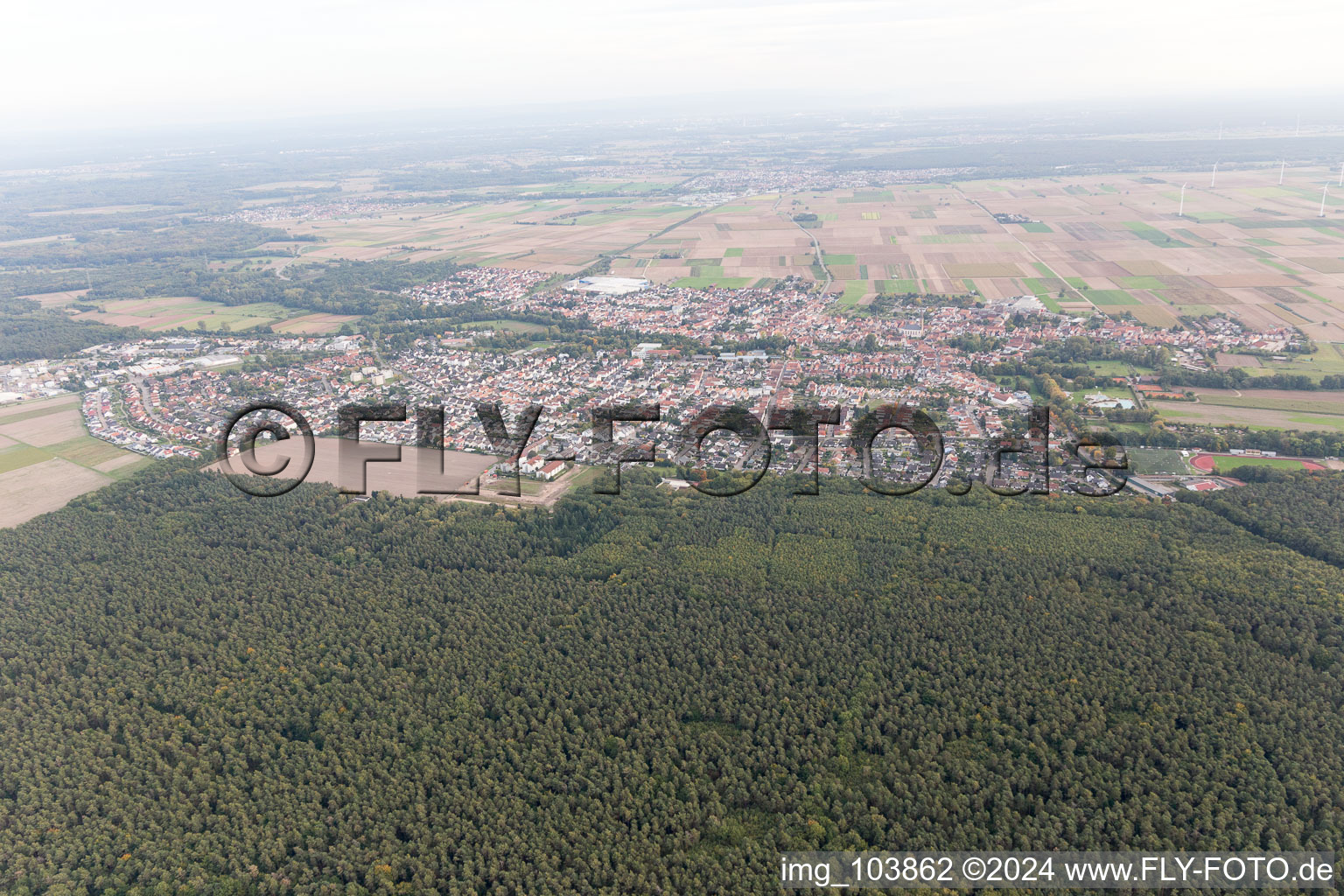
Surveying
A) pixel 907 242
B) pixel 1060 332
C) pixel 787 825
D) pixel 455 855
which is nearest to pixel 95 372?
pixel 455 855

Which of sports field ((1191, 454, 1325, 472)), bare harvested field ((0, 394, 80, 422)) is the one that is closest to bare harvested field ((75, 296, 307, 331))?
bare harvested field ((0, 394, 80, 422))

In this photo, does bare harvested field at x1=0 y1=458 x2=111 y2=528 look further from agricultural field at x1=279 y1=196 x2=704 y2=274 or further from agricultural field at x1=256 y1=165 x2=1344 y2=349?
agricultural field at x1=279 y1=196 x2=704 y2=274

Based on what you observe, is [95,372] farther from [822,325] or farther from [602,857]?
[602,857]

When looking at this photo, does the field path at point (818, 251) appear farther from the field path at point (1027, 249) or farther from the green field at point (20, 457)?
the green field at point (20, 457)

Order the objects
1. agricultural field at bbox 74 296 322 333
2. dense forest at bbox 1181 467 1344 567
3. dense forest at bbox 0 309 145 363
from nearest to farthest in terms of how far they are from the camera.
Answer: dense forest at bbox 1181 467 1344 567
dense forest at bbox 0 309 145 363
agricultural field at bbox 74 296 322 333

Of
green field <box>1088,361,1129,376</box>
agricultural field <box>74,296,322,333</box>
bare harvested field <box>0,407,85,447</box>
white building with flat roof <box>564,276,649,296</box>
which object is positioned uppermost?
white building with flat roof <box>564,276,649,296</box>

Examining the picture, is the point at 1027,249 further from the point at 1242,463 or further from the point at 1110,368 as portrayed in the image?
the point at 1242,463
